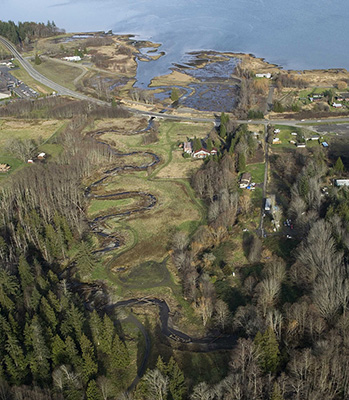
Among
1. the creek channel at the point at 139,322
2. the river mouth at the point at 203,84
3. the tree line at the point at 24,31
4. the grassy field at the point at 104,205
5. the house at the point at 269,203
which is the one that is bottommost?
the creek channel at the point at 139,322

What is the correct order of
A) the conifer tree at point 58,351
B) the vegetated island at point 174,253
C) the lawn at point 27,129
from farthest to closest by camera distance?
1. the lawn at point 27,129
2. the conifer tree at point 58,351
3. the vegetated island at point 174,253

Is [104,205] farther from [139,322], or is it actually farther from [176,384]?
[176,384]

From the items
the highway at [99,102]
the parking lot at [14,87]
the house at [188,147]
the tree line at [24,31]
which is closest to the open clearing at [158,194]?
the house at [188,147]

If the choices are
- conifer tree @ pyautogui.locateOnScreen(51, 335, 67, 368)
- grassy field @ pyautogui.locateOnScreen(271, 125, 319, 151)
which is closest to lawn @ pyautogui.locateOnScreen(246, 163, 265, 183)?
grassy field @ pyautogui.locateOnScreen(271, 125, 319, 151)

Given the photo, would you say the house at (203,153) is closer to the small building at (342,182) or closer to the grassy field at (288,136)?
the grassy field at (288,136)

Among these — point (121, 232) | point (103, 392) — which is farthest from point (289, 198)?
point (103, 392)

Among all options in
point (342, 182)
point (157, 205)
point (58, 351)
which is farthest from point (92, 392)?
point (342, 182)
